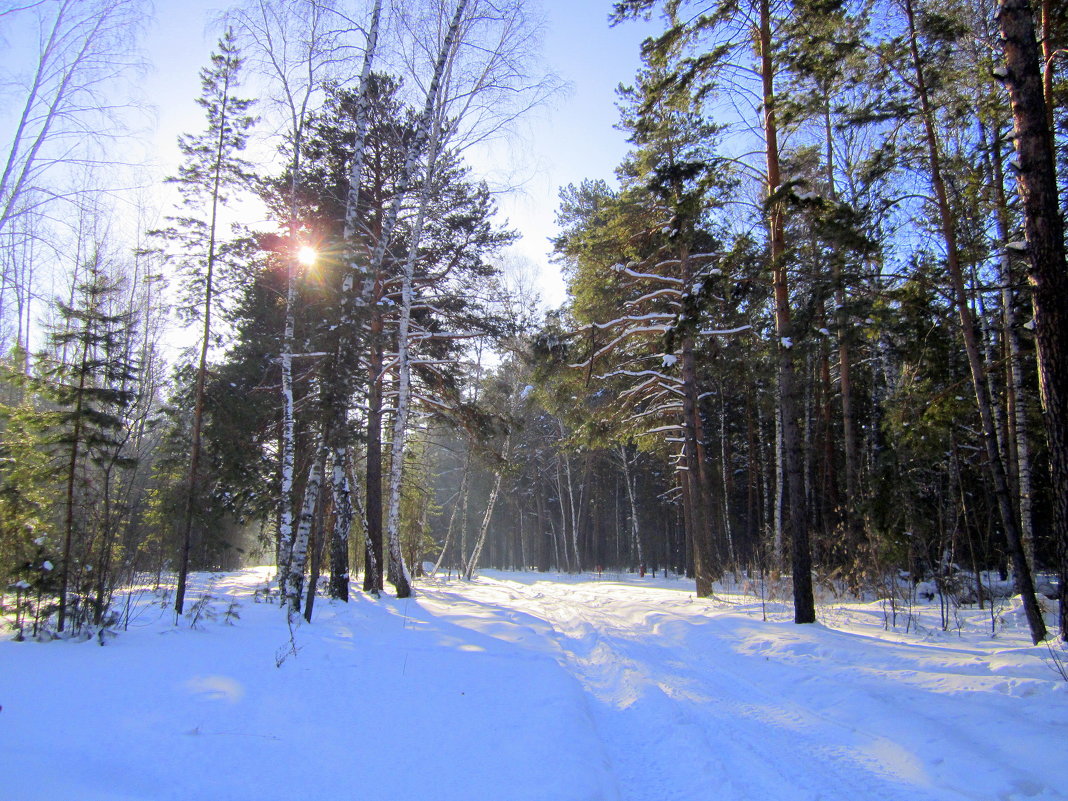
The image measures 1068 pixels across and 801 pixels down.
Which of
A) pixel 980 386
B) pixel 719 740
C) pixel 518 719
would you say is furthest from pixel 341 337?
pixel 980 386

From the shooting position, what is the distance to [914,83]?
27.3 feet

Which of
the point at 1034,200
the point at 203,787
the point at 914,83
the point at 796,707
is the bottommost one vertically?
the point at 796,707

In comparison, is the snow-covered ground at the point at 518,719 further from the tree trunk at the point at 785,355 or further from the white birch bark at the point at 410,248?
the white birch bark at the point at 410,248

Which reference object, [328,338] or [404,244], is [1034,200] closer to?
[328,338]

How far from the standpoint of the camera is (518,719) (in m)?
4.68

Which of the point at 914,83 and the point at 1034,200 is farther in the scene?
the point at 914,83

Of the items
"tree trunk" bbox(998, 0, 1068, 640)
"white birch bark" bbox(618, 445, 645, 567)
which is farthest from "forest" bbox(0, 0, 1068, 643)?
"white birch bark" bbox(618, 445, 645, 567)

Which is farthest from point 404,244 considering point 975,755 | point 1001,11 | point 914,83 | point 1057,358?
point 975,755

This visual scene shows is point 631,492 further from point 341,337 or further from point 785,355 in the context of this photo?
point 341,337

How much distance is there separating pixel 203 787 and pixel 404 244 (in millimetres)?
13466

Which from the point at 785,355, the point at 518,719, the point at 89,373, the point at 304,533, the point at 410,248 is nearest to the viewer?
the point at 518,719

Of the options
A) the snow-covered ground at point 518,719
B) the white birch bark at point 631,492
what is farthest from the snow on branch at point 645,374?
the white birch bark at point 631,492

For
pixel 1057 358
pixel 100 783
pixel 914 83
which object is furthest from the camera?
pixel 914 83

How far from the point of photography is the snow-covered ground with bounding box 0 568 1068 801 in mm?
3277
